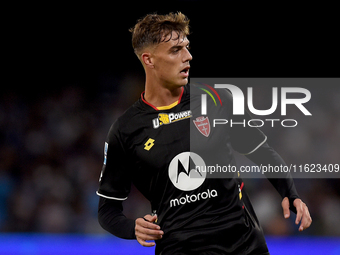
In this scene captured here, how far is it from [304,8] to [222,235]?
4895mm

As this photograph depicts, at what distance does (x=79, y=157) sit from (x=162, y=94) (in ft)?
Result: 14.6

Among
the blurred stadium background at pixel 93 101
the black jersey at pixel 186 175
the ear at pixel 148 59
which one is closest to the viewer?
the black jersey at pixel 186 175

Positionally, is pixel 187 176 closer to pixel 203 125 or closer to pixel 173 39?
pixel 203 125

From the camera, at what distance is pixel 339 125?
6.32 meters

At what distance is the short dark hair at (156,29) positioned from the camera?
95.5 inches

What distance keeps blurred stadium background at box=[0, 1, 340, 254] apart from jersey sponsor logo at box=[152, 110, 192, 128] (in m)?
2.98

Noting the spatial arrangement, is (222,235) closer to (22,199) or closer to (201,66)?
(201,66)

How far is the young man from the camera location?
89.0 inches

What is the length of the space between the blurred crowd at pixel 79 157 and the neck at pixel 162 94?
3.76 meters

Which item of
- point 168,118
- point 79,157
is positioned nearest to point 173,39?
point 168,118

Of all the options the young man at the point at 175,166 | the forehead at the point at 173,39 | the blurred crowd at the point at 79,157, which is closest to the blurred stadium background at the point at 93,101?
the blurred crowd at the point at 79,157

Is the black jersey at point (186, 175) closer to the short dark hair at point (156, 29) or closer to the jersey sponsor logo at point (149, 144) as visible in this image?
the jersey sponsor logo at point (149, 144)

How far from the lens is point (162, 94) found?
8.21 ft

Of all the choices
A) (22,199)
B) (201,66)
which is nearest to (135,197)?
(22,199)
